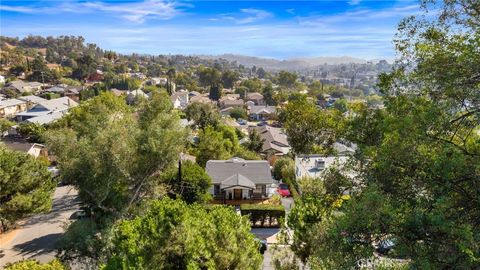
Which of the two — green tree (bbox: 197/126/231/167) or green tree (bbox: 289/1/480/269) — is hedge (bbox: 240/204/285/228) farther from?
green tree (bbox: 289/1/480/269)

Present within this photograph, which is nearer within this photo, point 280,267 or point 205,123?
point 280,267

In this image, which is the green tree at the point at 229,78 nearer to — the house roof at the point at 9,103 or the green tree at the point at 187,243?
the house roof at the point at 9,103

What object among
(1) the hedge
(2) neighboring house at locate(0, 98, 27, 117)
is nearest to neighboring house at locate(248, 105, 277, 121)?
(2) neighboring house at locate(0, 98, 27, 117)

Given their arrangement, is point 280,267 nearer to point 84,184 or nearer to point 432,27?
point 432,27

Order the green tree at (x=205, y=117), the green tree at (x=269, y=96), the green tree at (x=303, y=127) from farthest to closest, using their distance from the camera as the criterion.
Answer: the green tree at (x=269, y=96) < the green tree at (x=205, y=117) < the green tree at (x=303, y=127)

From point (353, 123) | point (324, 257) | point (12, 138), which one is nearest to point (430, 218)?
point (324, 257)

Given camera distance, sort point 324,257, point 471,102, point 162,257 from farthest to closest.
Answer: point 162,257
point 324,257
point 471,102

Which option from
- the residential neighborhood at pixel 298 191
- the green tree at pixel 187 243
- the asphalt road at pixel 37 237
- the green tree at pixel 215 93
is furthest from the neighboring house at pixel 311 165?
the green tree at pixel 215 93
